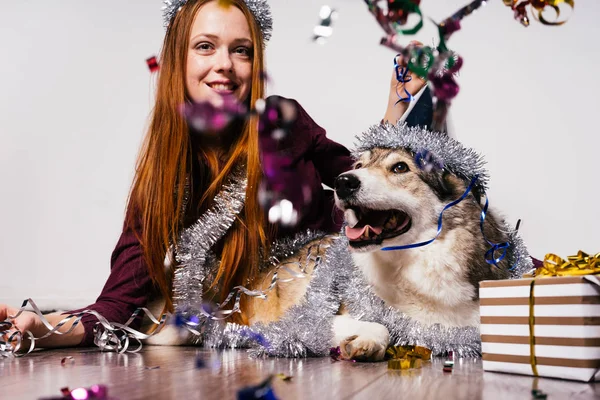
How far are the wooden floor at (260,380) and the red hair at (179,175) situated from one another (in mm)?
395

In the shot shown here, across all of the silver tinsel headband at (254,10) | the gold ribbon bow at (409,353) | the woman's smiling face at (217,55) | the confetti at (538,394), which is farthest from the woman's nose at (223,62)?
the confetti at (538,394)

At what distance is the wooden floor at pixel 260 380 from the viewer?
90 cm

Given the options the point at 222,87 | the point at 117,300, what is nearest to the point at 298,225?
the point at 222,87

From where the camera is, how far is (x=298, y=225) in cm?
185

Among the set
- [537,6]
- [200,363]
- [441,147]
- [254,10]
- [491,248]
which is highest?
[254,10]

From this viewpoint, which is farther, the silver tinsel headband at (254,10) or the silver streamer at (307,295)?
the silver tinsel headband at (254,10)

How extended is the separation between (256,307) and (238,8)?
2.99 ft

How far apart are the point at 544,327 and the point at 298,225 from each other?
963 millimetres

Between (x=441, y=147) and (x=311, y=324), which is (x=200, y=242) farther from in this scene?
(x=441, y=147)

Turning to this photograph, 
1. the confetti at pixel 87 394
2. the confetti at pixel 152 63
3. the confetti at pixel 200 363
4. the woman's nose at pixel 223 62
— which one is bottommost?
the confetti at pixel 200 363

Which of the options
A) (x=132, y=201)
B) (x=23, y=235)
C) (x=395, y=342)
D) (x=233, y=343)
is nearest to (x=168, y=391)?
(x=395, y=342)

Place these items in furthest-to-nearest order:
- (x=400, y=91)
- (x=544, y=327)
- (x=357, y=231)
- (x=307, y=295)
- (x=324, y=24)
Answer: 1. (x=400, y=91)
2. (x=307, y=295)
3. (x=357, y=231)
4. (x=324, y=24)
5. (x=544, y=327)

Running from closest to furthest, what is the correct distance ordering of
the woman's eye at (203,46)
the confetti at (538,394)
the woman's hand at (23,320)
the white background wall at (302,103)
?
the confetti at (538,394) → the woman's hand at (23,320) → the woman's eye at (203,46) → the white background wall at (302,103)

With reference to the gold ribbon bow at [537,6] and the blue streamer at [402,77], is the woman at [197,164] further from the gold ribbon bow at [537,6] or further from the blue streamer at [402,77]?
the gold ribbon bow at [537,6]
